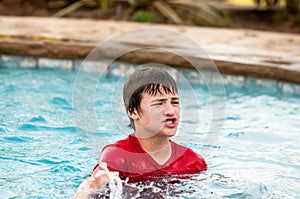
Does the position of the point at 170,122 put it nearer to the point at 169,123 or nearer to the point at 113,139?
the point at 169,123

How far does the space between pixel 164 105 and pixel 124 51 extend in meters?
2.52

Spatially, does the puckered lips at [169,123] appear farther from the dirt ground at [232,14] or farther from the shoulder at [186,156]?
the dirt ground at [232,14]

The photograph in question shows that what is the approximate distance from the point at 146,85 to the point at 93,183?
1.55ft

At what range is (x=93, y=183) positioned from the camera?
2.48 metres

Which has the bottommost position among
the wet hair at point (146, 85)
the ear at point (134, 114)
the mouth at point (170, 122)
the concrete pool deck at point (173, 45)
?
the concrete pool deck at point (173, 45)

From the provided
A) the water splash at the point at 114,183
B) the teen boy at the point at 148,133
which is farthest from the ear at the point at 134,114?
the water splash at the point at 114,183

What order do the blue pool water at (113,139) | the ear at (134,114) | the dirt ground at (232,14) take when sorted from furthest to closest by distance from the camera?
1. the dirt ground at (232,14)
2. the blue pool water at (113,139)
3. the ear at (134,114)

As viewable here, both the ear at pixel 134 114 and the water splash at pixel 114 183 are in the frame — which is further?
the ear at pixel 134 114

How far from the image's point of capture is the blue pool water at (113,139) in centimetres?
281

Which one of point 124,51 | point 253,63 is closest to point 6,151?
point 124,51

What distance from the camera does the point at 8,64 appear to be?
536cm

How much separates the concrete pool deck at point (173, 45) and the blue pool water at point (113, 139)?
162 mm

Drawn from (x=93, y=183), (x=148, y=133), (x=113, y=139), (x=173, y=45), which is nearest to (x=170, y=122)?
(x=148, y=133)

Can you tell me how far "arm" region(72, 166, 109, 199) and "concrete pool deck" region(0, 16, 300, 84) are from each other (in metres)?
2.49
